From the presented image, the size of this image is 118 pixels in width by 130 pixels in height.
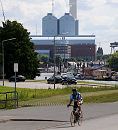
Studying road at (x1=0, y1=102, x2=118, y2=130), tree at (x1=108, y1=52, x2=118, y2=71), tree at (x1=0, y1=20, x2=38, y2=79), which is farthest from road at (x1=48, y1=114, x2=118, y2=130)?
tree at (x1=108, y1=52, x2=118, y2=71)

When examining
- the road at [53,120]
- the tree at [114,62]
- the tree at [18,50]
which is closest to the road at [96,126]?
the road at [53,120]

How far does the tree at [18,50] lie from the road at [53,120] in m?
70.7

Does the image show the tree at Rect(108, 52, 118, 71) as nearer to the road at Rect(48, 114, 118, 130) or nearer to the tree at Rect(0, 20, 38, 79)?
the tree at Rect(0, 20, 38, 79)

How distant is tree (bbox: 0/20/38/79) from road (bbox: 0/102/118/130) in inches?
2782

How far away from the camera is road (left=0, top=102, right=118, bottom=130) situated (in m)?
23.2

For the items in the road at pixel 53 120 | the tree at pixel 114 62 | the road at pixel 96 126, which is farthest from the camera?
the tree at pixel 114 62

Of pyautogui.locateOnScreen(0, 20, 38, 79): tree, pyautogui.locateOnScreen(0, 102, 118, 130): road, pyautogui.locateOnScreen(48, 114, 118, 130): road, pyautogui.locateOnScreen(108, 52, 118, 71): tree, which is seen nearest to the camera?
pyautogui.locateOnScreen(48, 114, 118, 130): road

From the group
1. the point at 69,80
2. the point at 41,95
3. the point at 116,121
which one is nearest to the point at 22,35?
the point at 69,80

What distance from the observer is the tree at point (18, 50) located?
104 m

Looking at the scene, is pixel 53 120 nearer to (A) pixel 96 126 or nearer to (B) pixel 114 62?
(A) pixel 96 126

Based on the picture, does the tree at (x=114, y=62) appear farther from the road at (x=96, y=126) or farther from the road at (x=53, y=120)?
the road at (x=96, y=126)

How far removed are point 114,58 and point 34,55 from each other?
77457 mm

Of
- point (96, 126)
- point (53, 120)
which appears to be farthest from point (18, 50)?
point (96, 126)

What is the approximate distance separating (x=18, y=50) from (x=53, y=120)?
77917mm
